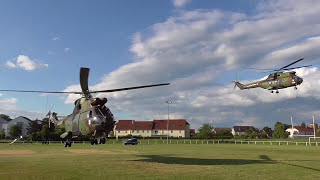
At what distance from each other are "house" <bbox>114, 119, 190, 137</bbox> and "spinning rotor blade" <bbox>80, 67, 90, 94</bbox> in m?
113

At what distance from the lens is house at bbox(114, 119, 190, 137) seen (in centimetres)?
13575

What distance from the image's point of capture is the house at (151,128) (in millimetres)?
135750

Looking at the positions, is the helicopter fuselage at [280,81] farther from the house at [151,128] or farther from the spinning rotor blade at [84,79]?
the house at [151,128]

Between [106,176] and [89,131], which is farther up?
[89,131]

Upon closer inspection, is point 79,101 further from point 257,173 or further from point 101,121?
point 257,173

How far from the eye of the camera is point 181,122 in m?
138

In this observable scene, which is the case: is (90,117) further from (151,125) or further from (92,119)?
(151,125)

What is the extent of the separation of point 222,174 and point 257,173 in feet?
8.19

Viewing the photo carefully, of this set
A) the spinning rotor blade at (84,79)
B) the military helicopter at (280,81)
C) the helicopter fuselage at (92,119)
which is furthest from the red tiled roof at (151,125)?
the spinning rotor blade at (84,79)

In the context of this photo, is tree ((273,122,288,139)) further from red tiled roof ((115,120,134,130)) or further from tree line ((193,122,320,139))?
red tiled roof ((115,120,134,130))

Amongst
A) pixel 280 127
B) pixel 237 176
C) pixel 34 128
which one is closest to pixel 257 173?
pixel 237 176

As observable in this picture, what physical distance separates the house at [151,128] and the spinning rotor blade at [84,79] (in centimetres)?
11325

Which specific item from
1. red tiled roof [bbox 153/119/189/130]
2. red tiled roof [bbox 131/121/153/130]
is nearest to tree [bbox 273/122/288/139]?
red tiled roof [bbox 153/119/189/130]

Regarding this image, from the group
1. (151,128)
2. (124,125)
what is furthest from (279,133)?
(124,125)
